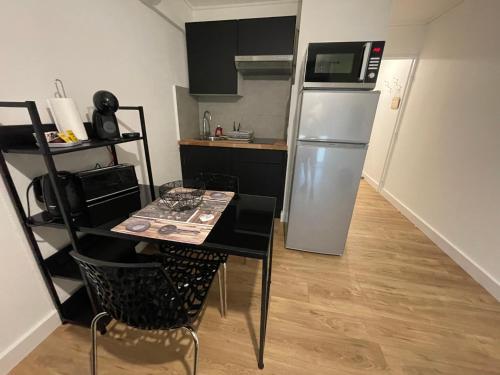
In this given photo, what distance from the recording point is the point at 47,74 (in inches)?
41.6

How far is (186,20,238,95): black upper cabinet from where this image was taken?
2.10 meters

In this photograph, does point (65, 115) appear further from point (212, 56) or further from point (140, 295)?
point (212, 56)

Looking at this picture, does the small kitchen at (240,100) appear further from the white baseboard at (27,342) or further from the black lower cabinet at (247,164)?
the white baseboard at (27,342)

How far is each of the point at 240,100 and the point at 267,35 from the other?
2.62ft

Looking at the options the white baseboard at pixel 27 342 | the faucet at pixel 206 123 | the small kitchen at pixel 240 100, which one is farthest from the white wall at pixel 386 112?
the white baseboard at pixel 27 342

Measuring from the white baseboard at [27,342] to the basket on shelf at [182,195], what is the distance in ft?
3.21

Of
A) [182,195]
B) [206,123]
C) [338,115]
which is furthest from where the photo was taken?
[206,123]

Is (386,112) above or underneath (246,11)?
underneath

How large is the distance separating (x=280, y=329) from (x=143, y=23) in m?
2.56

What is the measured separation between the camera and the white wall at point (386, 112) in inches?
119

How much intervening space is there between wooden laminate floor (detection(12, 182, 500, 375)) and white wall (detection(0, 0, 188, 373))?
0.85 feet

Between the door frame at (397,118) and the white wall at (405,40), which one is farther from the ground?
the white wall at (405,40)

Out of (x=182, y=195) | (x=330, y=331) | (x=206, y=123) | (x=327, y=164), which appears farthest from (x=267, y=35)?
(x=330, y=331)

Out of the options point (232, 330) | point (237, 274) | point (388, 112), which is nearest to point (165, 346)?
point (232, 330)
